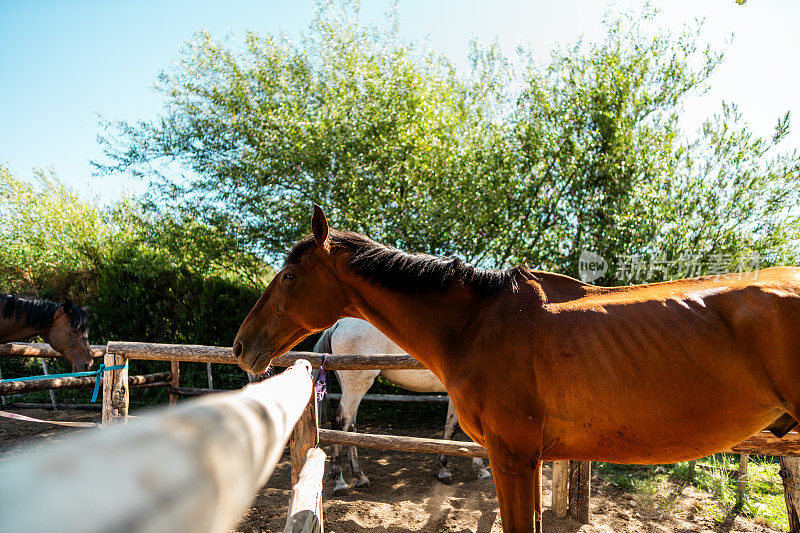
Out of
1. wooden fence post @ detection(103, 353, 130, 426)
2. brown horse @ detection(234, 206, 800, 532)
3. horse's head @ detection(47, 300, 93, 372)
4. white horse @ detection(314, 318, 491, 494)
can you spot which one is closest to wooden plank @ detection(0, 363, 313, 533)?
brown horse @ detection(234, 206, 800, 532)

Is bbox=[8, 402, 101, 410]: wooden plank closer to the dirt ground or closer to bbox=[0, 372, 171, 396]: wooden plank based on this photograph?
bbox=[0, 372, 171, 396]: wooden plank

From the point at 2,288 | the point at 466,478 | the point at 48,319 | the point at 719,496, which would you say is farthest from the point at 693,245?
the point at 2,288

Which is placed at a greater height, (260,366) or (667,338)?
(667,338)

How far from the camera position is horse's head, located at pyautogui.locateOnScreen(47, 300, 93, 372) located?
724 centimetres

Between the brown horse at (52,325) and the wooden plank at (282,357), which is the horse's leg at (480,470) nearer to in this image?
the wooden plank at (282,357)

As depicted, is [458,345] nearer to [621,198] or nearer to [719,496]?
[719,496]

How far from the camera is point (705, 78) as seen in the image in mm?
7773

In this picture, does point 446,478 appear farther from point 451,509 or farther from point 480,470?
point 451,509

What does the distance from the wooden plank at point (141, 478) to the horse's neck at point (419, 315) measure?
231cm

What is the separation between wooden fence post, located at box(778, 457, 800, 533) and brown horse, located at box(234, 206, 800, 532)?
191cm

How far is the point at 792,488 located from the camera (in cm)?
377

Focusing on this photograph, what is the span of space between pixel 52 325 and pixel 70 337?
0.31 meters

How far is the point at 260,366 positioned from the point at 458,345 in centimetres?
130

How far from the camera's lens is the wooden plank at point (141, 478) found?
33 centimetres
